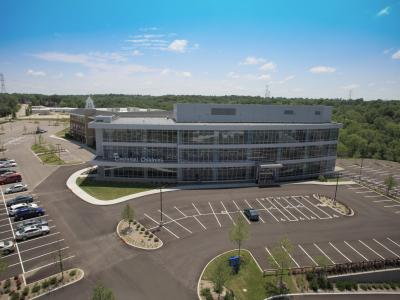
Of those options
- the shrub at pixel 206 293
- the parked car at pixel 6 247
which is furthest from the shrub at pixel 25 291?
the shrub at pixel 206 293

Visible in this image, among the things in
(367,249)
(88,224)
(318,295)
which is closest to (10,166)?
(88,224)

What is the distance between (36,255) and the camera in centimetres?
3631

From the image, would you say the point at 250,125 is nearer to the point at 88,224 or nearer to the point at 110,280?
the point at 88,224

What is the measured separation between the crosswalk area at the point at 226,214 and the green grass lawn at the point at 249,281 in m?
9.74

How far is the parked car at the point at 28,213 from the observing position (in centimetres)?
4609

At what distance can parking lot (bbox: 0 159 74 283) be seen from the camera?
109 feet

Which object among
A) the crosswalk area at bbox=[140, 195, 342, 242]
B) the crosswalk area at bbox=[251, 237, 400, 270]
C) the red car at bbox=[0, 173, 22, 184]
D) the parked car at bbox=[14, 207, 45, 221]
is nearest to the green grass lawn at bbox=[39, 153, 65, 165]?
the red car at bbox=[0, 173, 22, 184]

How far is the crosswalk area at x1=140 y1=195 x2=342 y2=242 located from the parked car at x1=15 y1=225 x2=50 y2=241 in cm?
1446

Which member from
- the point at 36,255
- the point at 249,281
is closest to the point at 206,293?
the point at 249,281

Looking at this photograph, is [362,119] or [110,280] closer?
[110,280]

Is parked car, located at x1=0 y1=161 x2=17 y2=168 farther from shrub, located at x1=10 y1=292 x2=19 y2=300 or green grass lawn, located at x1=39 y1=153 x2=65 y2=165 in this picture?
shrub, located at x1=10 y1=292 x2=19 y2=300

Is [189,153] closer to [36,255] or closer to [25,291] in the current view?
[36,255]

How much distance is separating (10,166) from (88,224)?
4714 cm

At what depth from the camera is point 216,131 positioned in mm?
64312
